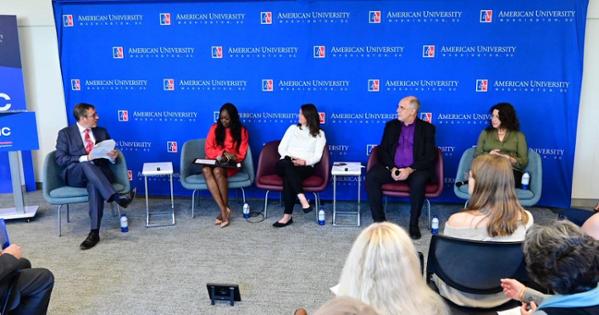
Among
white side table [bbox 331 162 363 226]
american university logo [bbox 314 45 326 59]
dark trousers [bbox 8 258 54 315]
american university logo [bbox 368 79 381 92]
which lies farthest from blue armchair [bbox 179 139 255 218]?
dark trousers [bbox 8 258 54 315]

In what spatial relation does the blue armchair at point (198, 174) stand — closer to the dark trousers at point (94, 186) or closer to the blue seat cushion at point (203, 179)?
the blue seat cushion at point (203, 179)

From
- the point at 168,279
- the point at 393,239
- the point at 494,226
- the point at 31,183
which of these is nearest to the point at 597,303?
the point at 393,239

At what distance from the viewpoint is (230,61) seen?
17.7 feet

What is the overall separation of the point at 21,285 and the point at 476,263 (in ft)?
7.82

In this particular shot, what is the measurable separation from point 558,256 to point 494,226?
82cm

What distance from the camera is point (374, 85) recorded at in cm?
525

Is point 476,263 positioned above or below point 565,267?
below

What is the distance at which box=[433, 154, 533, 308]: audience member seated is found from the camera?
2.37m

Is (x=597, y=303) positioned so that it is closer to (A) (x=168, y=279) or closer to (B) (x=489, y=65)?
(A) (x=168, y=279)

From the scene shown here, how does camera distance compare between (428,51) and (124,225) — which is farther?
(428,51)

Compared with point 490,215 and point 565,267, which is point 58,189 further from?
point 565,267

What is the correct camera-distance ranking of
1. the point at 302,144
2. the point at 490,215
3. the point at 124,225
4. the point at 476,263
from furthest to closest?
the point at 302,144 < the point at 124,225 < the point at 490,215 < the point at 476,263

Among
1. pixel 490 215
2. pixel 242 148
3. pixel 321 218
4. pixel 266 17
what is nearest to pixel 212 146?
pixel 242 148

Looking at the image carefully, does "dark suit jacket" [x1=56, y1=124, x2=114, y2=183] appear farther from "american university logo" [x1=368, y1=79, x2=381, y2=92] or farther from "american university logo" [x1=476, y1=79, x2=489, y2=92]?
"american university logo" [x1=476, y1=79, x2=489, y2=92]
